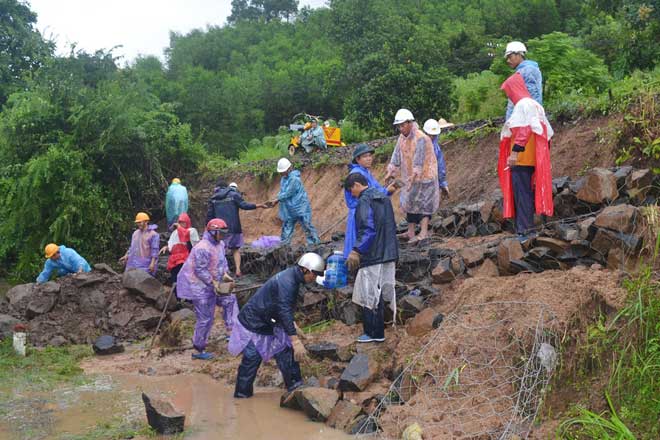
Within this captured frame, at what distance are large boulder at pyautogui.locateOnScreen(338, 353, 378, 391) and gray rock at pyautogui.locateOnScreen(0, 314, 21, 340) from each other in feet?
19.2

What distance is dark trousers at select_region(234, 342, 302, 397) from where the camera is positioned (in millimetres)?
7168

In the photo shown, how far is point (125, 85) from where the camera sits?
17.6 meters

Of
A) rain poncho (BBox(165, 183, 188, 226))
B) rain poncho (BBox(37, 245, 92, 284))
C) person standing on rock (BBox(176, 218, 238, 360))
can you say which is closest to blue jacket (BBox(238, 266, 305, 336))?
person standing on rock (BBox(176, 218, 238, 360))

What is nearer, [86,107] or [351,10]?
[86,107]

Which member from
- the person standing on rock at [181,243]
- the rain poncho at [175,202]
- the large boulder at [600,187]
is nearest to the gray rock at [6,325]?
the person standing on rock at [181,243]

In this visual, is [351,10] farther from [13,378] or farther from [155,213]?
[13,378]

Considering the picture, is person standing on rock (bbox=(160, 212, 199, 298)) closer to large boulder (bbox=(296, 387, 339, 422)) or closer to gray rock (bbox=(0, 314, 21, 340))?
gray rock (bbox=(0, 314, 21, 340))

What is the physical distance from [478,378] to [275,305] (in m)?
2.11

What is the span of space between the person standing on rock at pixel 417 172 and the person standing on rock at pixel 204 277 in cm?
247

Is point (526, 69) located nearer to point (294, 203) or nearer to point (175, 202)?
point (294, 203)

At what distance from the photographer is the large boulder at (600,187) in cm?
803

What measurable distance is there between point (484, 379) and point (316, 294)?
3.69m

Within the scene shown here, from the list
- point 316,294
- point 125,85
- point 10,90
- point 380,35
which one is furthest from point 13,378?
point 10,90

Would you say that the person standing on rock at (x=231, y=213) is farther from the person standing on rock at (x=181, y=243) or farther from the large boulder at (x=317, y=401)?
the large boulder at (x=317, y=401)
